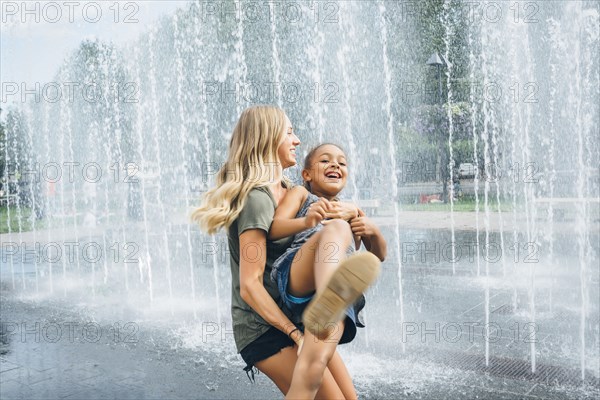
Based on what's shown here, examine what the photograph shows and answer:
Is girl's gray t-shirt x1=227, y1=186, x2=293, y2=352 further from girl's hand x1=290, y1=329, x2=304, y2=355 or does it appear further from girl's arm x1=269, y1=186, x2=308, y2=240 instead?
girl's hand x1=290, y1=329, x2=304, y2=355

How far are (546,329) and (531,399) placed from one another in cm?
191

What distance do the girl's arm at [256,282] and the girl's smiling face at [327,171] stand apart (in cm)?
35

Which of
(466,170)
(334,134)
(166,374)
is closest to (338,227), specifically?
(166,374)

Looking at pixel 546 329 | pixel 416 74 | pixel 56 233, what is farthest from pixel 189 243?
pixel 416 74

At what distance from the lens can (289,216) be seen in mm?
2121

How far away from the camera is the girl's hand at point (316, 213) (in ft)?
6.54

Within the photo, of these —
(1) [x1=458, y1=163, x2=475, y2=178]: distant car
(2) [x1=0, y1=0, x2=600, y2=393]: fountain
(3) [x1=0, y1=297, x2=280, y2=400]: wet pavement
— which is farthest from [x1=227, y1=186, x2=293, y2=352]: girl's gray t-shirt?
(1) [x1=458, y1=163, x2=475, y2=178]: distant car

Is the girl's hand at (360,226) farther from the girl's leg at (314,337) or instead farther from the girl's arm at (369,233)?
the girl's leg at (314,337)

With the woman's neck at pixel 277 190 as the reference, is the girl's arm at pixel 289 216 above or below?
below

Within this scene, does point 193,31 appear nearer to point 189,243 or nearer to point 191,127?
point 191,127

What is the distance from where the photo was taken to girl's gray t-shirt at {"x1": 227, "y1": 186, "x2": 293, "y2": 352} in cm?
205

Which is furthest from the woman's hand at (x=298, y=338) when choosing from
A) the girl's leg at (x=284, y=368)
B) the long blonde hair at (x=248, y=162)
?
the long blonde hair at (x=248, y=162)

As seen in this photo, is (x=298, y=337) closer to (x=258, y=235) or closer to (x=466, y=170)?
(x=258, y=235)

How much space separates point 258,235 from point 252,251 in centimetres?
6
